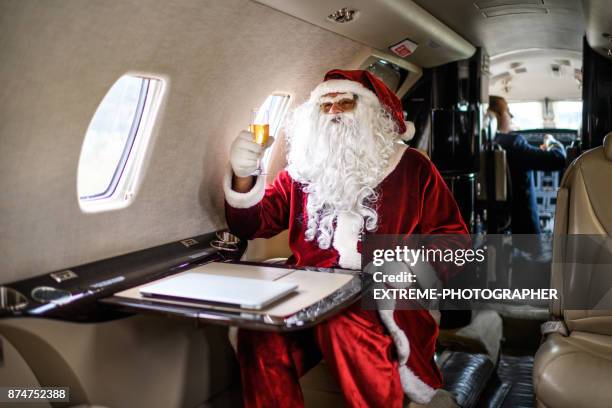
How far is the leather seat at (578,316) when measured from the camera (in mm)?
2258

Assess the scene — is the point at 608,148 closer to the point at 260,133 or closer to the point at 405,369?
the point at 405,369

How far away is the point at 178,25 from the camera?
225 centimetres

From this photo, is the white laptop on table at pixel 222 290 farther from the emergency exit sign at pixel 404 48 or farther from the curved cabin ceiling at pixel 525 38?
the emergency exit sign at pixel 404 48

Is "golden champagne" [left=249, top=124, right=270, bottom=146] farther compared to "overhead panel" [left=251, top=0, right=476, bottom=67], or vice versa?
"overhead panel" [left=251, top=0, right=476, bottom=67]

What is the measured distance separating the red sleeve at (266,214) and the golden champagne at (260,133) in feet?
1.02

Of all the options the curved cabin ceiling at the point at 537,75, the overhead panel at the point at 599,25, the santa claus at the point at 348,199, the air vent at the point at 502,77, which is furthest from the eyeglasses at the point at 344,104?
the air vent at the point at 502,77

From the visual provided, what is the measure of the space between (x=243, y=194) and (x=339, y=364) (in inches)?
33.6

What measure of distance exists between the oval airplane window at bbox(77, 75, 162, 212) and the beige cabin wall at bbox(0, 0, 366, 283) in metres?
0.06

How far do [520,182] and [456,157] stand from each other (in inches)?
46.4

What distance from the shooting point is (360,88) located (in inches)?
115

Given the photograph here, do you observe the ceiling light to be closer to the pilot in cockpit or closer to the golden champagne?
the golden champagne

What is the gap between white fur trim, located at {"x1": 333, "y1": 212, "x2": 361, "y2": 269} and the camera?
9.10ft

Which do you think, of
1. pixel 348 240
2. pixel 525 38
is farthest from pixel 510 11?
pixel 348 240

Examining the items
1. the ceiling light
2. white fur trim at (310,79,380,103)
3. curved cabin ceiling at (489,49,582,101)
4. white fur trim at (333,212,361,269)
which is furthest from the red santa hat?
curved cabin ceiling at (489,49,582,101)
